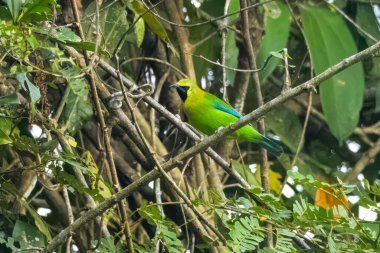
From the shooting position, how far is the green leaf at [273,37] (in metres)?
4.02

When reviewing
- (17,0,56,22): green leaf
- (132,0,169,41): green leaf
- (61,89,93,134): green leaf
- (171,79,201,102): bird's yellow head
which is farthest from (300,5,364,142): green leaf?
(17,0,56,22): green leaf

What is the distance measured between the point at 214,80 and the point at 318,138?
67 centimetres

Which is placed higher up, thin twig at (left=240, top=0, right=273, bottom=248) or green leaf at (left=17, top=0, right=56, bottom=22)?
green leaf at (left=17, top=0, right=56, bottom=22)

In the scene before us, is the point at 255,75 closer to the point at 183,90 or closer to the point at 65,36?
the point at 183,90

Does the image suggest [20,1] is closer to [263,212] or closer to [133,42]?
[263,212]

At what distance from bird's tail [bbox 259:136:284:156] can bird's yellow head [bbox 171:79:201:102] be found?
0.37 m

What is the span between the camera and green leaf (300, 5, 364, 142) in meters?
4.14

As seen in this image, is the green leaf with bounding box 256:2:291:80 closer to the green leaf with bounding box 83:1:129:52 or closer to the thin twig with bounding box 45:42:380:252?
the green leaf with bounding box 83:1:129:52

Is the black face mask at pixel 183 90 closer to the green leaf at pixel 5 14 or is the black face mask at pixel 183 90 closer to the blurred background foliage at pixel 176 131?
the blurred background foliage at pixel 176 131

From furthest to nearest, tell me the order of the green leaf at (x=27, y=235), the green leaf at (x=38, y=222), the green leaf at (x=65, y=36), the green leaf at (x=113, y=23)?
the green leaf at (x=113, y=23)
the green leaf at (x=38, y=222)
the green leaf at (x=27, y=235)
the green leaf at (x=65, y=36)

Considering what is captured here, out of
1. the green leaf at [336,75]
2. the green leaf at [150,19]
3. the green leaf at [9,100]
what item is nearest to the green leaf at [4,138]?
the green leaf at [9,100]

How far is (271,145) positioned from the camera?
157 inches

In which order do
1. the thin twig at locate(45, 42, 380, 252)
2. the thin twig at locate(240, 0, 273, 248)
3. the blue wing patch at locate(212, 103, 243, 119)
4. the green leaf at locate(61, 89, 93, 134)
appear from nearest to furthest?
the thin twig at locate(45, 42, 380, 252)
the green leaf at locate(61, 89, 93, 134)
the thin twig at locate(240, 0, 273, 248)
the blue wing patch at locate(212, 103, 243, 119)

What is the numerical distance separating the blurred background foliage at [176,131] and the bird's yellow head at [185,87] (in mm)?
89
